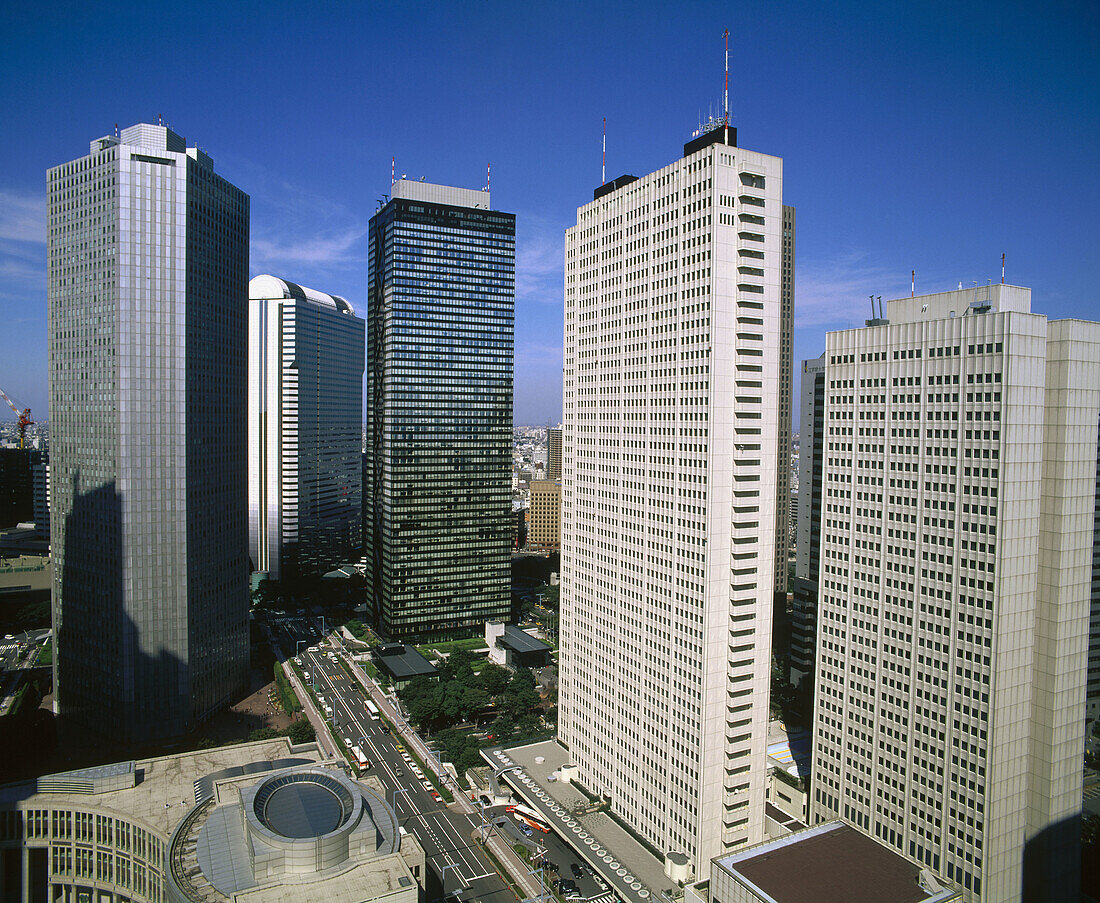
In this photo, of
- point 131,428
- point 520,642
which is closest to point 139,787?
point 131,428

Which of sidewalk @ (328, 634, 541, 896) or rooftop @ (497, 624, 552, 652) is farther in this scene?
rooftop @ (497, 624, 552, 652)

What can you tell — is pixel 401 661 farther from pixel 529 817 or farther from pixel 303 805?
pixel 303 805

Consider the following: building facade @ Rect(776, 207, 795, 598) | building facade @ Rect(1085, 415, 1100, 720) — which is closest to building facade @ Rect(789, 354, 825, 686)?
building facade @ Rect(776, 207, 795, 598)

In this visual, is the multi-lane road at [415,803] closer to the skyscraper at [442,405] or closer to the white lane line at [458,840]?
the white lane line at [458,840]

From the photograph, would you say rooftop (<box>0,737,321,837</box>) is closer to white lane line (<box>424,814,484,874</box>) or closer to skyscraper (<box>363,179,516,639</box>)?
white lane line (<box>424,814,484,874</box>)

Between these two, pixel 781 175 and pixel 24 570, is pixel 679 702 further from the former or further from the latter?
pixel 24 570

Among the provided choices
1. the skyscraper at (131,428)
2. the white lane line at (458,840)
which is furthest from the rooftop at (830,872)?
the skyscraper at (131,428)
